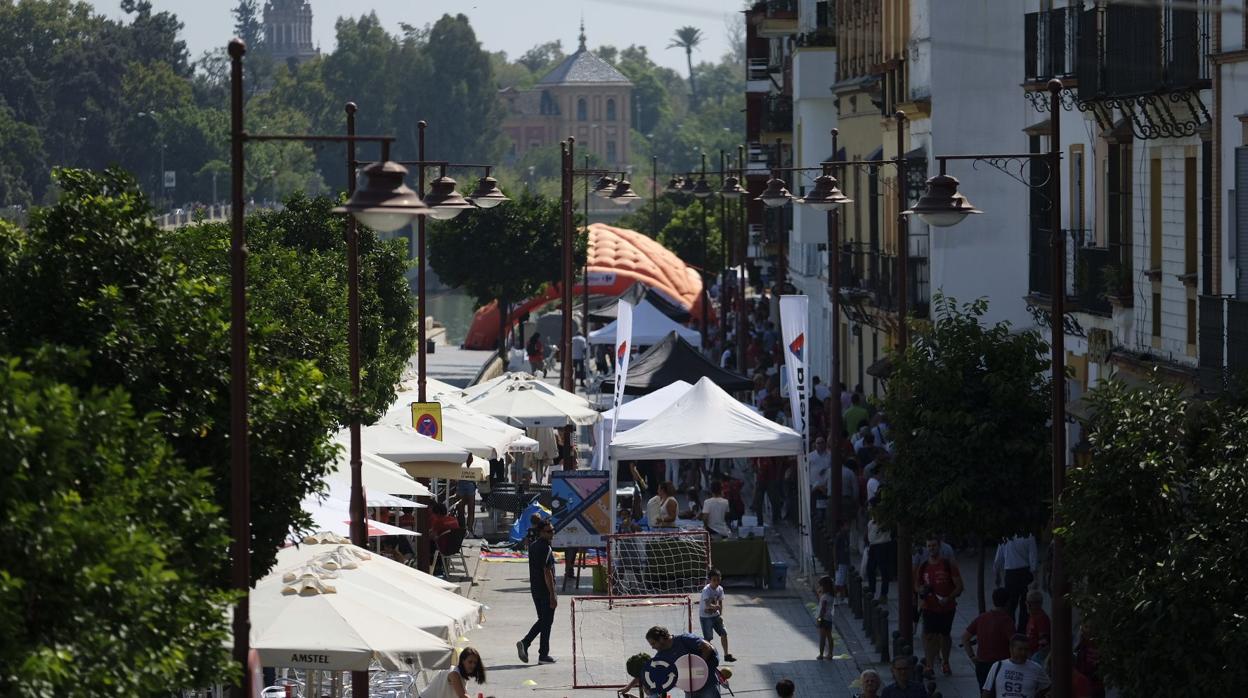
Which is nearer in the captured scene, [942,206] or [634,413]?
[942,206]

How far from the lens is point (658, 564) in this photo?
961 inches

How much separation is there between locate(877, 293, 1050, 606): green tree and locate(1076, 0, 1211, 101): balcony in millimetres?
3094

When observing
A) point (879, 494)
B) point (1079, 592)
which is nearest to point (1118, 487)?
point (1079, 592)

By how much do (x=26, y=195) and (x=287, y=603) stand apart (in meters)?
119

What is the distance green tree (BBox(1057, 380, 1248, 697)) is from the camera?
41.9ft

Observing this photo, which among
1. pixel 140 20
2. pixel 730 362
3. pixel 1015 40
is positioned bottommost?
pixel 730 362

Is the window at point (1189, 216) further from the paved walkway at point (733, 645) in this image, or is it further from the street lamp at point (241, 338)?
the street lamp at point (241, 338)

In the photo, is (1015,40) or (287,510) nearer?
(287,510)

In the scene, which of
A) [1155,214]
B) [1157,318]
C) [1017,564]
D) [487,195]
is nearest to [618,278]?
[487,195]

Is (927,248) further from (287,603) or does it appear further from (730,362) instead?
(287,603)

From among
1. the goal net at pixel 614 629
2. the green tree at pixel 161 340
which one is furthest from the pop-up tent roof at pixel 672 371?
the green tree at pixel 161 340

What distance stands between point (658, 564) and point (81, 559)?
51.6ft

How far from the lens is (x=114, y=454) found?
9.50 metres

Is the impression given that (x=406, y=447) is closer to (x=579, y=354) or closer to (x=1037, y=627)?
(x=1037, y=627)
